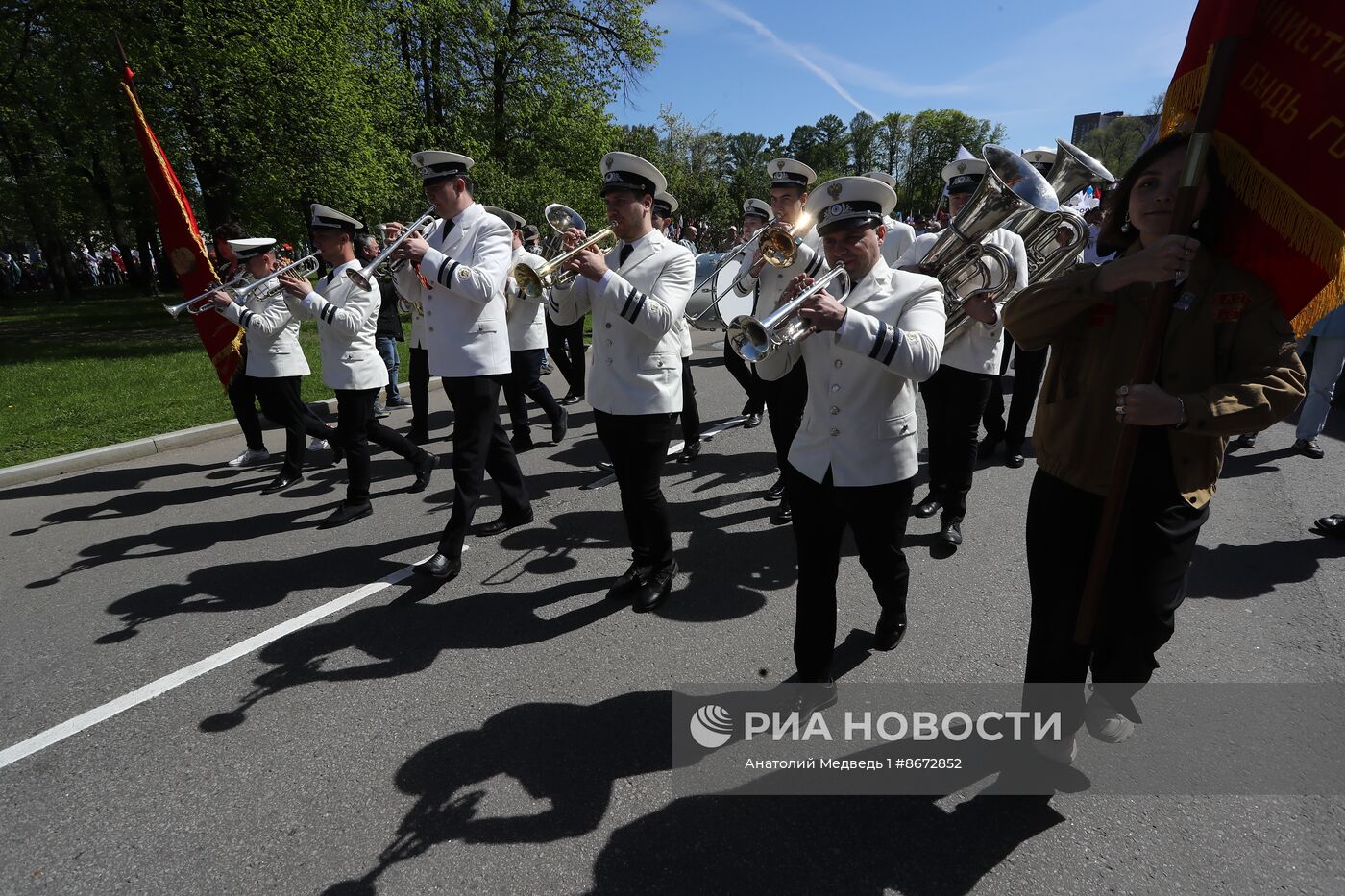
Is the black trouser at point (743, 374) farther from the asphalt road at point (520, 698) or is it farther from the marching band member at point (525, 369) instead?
the marching band member at point (525, 369)

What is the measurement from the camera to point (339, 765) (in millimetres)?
2715

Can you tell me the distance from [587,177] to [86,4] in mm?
11567

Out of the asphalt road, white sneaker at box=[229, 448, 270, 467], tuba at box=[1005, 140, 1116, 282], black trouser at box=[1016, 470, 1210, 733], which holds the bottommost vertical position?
the asphalt road

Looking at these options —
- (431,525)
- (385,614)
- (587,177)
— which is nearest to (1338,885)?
(385,614)

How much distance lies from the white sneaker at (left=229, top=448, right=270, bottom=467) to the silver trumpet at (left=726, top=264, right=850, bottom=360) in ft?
19.0

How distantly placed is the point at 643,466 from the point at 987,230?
7.00 ft

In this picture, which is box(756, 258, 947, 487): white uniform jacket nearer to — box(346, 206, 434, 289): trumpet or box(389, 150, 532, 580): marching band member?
box(389, 150, 532, 580): marching band member

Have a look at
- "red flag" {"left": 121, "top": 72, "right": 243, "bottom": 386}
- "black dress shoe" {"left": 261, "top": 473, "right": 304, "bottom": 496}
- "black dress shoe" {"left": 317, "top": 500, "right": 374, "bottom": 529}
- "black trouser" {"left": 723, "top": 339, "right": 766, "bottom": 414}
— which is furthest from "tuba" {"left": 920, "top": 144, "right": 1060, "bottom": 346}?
"red flag" {"left": 121, "top": 72, "right": 243, "bottom": 386}

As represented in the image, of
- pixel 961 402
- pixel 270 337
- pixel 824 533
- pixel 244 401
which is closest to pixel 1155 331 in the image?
pixel 824 533

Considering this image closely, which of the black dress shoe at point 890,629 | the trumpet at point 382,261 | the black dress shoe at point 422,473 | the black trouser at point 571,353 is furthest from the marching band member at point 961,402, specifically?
the black trouser at point 571,353

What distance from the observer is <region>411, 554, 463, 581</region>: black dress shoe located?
4.19 metres

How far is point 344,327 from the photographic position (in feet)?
17.1

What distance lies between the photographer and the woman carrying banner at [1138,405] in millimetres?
1938

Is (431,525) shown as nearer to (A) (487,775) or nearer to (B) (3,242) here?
(A) (487,775)
